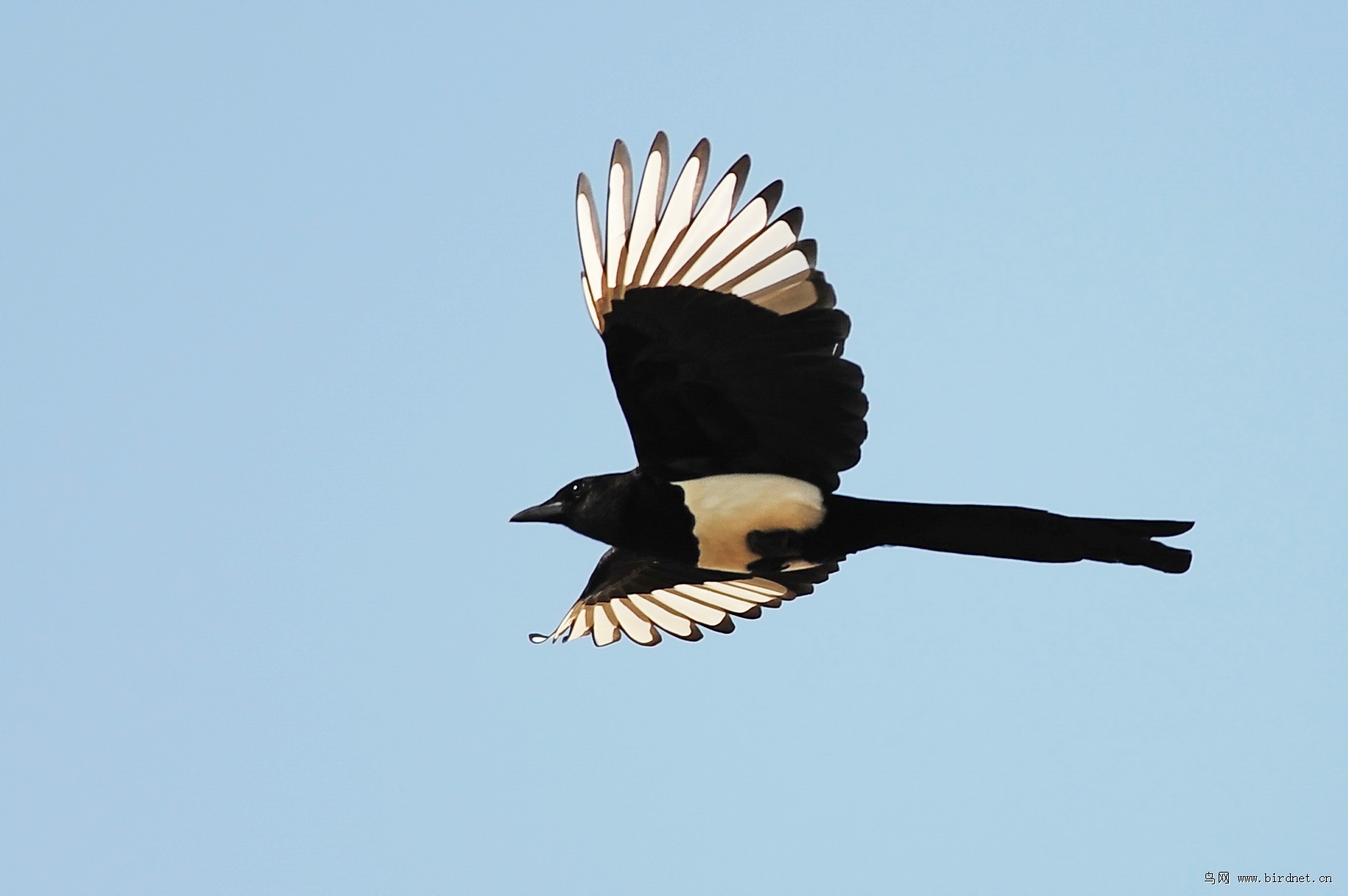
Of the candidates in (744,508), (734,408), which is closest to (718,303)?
(734,408)

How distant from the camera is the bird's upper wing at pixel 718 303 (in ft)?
17.7

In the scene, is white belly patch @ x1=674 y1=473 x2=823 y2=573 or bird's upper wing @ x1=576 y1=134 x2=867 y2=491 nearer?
bird's upper wing @ x1=576 y1=134 x2=867 y2=491

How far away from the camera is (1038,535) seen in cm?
522

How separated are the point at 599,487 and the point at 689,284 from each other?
2.94ft

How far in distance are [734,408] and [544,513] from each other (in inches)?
34.1

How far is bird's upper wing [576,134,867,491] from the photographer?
5.39 m

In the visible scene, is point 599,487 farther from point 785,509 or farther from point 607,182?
point 607,182

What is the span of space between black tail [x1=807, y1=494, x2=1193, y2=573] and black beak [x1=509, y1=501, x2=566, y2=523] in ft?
4.31

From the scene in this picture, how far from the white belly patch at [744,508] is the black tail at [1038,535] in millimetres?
408

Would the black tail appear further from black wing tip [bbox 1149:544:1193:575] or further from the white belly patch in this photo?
the white belly patch

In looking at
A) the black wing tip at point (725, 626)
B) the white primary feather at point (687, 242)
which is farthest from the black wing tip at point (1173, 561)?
the black wing tip at point (725, 626)

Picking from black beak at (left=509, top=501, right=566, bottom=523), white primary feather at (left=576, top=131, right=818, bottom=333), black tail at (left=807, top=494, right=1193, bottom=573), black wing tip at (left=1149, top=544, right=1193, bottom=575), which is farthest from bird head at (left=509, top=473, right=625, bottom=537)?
black wing tip at (left=1149, top=544, right=1193, bottom=575)

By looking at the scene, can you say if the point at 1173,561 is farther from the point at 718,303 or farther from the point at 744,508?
the point at 718,303

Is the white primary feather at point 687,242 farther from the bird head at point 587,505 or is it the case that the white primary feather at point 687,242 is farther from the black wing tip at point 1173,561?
the black wing tip at point 1173,561
